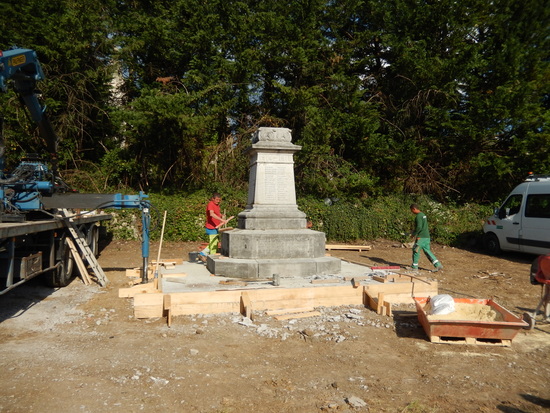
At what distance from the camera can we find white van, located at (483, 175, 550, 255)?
1079 centimetres

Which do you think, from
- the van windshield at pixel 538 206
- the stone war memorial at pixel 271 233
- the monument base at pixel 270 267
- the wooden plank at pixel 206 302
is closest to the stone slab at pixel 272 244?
the stone war memorial at pixel 271 233

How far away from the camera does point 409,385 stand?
11.4 ft

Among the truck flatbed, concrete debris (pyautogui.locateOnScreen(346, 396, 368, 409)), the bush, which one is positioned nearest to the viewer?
concrete debris (pyautogui.locateOnScreen(346, 396, 368, 409))

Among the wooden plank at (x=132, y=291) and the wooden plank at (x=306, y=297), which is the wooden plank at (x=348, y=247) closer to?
the wooden plank at (x=306, y=297)

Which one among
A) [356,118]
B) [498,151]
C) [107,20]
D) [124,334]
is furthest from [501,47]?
[124,334]

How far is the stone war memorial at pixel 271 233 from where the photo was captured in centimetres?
698

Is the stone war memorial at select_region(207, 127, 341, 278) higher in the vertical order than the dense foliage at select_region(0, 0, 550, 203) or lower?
lower

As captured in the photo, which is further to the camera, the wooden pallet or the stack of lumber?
the stack of lumber

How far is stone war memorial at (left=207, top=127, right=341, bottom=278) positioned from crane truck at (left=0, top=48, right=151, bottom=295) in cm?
174

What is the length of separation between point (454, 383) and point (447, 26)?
16800 mm

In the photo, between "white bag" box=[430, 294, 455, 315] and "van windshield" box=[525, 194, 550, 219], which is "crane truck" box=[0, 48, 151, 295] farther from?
"van windshield" box=[525, 194, 550, 219]

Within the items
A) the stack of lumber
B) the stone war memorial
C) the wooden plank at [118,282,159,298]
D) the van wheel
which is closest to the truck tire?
the wooden plank at [118,282,159,298]

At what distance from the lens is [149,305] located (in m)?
5.29

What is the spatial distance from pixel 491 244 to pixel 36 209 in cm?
1310
